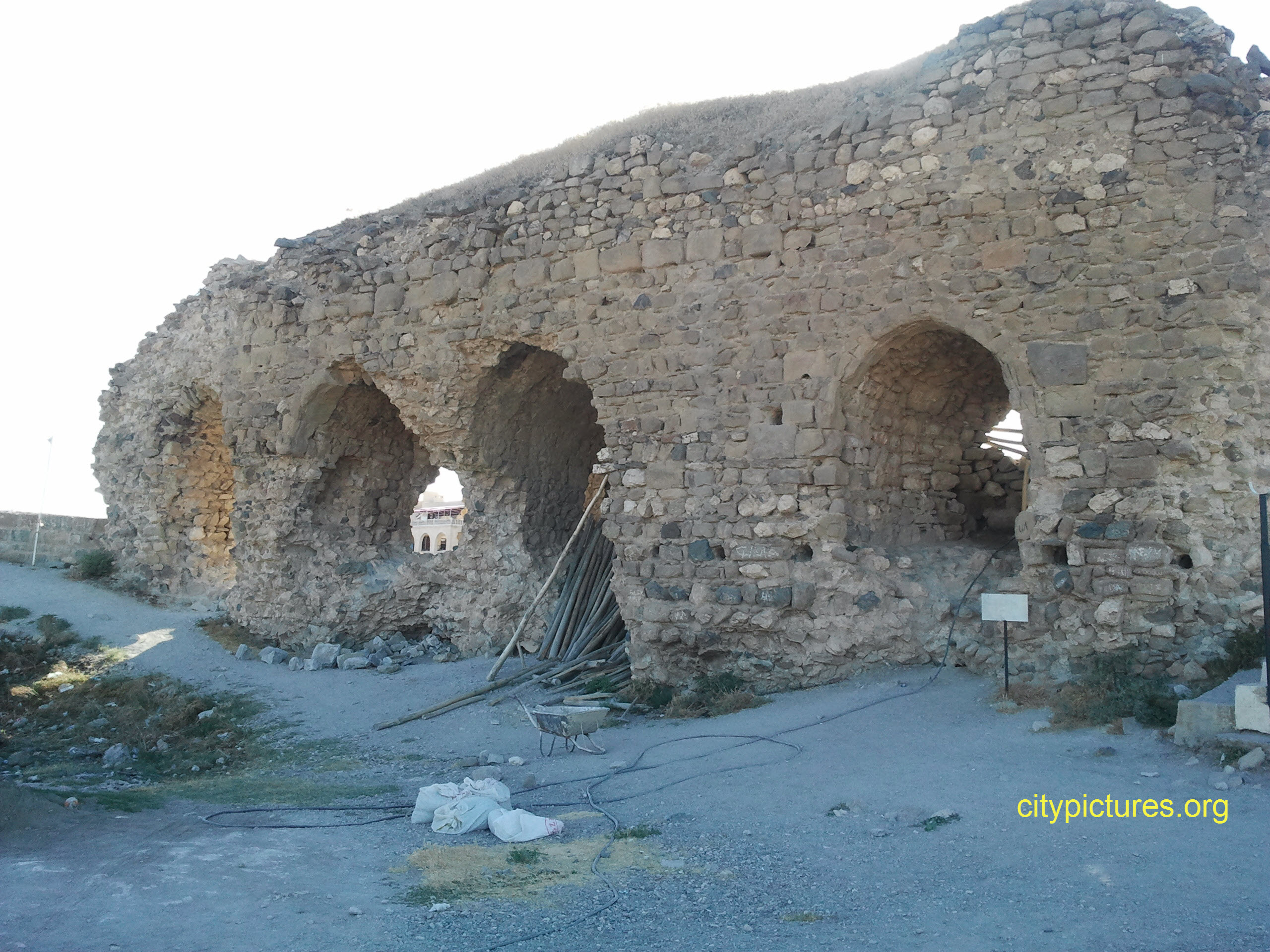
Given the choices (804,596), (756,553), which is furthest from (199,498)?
(804,596)

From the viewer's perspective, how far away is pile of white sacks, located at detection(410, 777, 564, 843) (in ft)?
17.2

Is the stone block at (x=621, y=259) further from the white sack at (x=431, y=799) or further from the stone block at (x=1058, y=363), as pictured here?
the white sack at (x=431, y=799)

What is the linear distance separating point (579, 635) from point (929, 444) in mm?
3974

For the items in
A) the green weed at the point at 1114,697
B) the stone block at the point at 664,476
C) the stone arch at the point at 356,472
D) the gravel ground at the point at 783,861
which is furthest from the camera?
the stone arch at the point at 356,472

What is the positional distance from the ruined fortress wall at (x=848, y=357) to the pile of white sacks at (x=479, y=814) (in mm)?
2981

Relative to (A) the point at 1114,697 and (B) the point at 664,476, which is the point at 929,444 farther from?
(A) the point at 1114,697

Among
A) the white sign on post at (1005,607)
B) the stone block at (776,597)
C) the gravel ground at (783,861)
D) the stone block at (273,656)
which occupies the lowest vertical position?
the stone block at (273,656)

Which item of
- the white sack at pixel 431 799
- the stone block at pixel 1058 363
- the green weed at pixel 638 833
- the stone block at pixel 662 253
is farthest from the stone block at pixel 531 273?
the green weed at pixel 638 833

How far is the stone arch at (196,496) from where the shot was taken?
45.4 ft

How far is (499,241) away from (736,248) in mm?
2721

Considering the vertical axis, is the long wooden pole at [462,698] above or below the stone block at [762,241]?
below

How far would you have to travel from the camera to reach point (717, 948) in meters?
3.62

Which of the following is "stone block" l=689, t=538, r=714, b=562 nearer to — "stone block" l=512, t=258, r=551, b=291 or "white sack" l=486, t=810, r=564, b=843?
"stone block" l=512, t=258, r=551, b=291

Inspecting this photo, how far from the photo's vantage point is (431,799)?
18.6 feet
